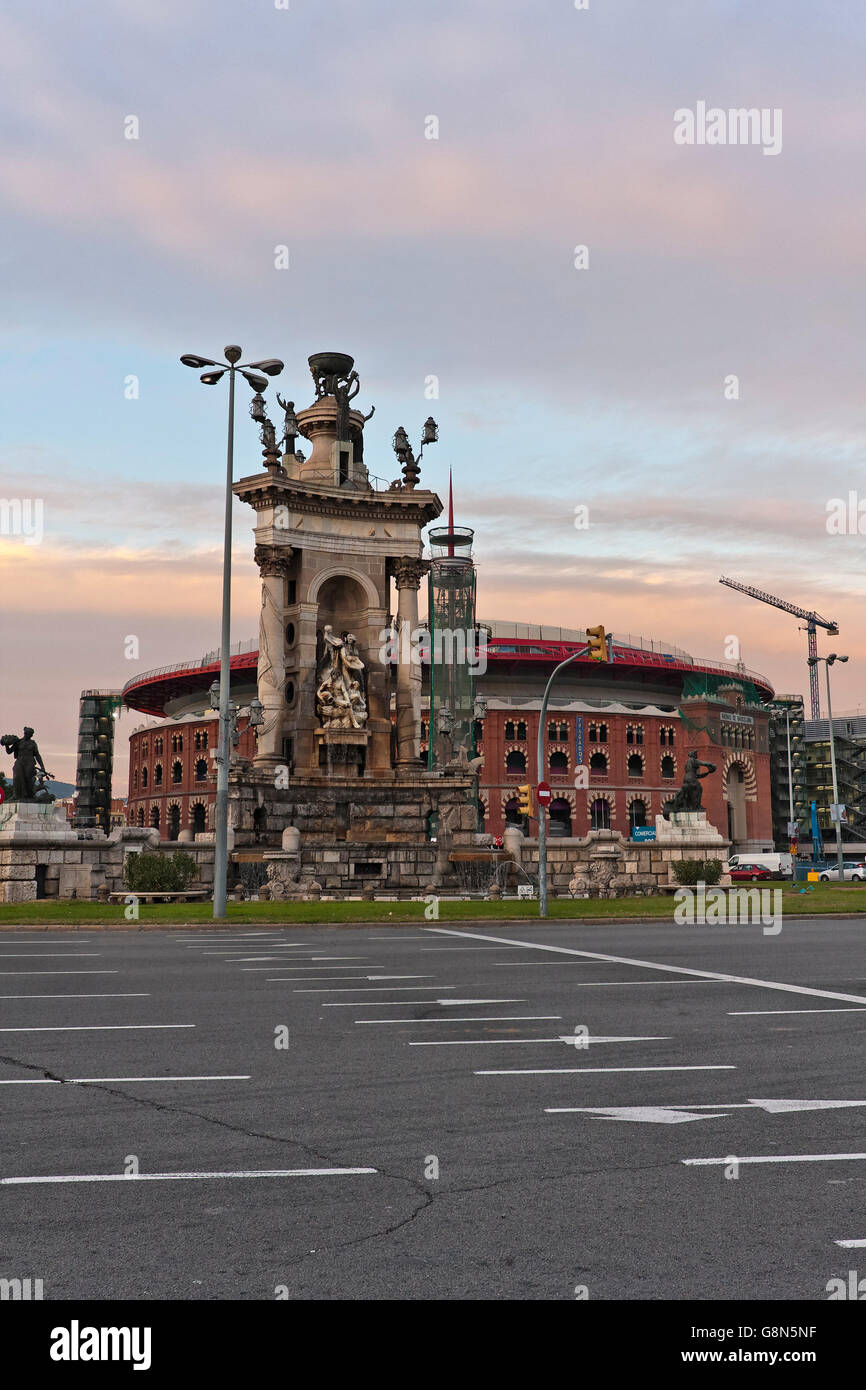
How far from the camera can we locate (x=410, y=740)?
47.8 metres

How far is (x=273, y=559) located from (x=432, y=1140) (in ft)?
136

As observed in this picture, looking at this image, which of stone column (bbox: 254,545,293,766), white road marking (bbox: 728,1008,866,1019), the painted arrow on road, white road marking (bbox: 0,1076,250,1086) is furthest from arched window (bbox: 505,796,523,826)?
the painted arrow on road

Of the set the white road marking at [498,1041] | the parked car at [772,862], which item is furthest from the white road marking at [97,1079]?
the parked car at [772,862]

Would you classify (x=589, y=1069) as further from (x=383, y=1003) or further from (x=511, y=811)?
(x=511, y=811)

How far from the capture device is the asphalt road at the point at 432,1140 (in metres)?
4.69

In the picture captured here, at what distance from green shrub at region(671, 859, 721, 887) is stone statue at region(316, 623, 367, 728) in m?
14.0

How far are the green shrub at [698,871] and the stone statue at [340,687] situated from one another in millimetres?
14033

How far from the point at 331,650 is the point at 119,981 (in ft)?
108

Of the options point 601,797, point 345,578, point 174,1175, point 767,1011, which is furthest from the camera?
point 601,797

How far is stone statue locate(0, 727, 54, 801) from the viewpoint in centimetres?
3350

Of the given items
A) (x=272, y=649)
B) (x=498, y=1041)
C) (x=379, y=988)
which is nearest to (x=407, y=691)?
(x=272, y=649)

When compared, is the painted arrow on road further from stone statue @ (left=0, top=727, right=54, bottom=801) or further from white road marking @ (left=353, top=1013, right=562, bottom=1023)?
stone statue @ (left=0, top=727, right=54, bottom=801)

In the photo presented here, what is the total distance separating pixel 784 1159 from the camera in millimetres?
6395

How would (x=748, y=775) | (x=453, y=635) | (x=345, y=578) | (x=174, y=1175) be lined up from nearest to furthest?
(x=174, y=1175)
(x=345, y=578)
(x=453, y=635)
(x=748, y=775)
